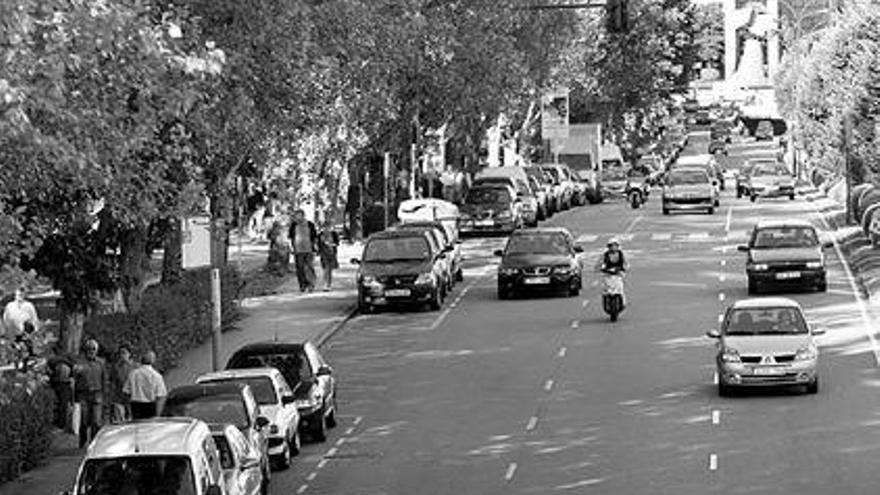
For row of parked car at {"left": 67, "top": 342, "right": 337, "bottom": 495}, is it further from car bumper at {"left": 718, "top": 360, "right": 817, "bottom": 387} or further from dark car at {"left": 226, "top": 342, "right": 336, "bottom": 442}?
car bumper at {"left": 718, "top": 360, "right": 817, "bottom": 387}

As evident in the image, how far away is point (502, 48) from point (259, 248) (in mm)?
10019

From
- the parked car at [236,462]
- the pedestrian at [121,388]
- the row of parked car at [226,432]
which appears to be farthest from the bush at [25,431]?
the parked car at [236,462]

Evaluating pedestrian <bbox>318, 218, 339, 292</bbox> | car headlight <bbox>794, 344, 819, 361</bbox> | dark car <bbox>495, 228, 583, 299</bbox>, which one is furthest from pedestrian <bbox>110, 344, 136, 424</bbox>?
pedestrian <bbox>318, 218, 339, 292</bbox>

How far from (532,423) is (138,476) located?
10791 millimetres

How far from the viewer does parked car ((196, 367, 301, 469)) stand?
27.3 metres

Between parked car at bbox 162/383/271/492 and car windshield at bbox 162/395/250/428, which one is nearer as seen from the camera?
parked car at bbox 162/383/271/492

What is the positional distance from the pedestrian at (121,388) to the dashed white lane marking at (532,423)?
18.7ft

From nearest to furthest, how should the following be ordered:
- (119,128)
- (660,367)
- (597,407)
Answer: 1. (119,128)
2. (597,407)
3. (660,367)

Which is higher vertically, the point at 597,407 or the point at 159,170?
the point at 159,170

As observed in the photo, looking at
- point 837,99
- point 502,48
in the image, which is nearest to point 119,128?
Answer: point 502,48

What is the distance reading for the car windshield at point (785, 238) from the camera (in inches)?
1839

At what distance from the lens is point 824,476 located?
A: 84.2ft

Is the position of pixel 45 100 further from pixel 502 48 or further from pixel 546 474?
pixel 502 48

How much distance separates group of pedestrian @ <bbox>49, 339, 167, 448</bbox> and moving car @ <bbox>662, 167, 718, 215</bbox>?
45.5 metres
